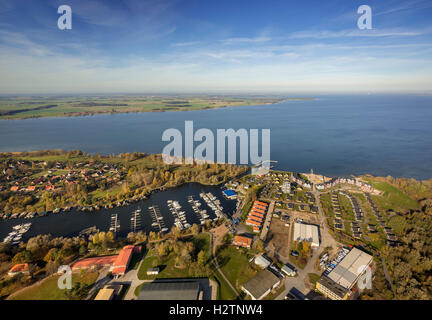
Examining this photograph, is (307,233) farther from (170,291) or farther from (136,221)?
(136,221)

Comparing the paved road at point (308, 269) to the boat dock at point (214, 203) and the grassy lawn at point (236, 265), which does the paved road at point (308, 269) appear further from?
the boat dock at point (214, 203)

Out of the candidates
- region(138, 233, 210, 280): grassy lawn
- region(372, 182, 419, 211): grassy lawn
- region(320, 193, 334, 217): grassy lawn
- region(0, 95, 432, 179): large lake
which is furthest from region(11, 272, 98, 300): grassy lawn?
region(0, 95, 432, 179): large lake

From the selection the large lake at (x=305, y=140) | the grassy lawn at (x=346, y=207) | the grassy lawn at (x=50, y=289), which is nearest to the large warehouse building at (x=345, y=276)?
the grassy lawn at (x=346, y=207)

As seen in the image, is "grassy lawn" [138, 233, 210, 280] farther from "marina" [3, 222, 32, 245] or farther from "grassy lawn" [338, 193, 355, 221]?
"grassy lawn" [338, 193, 355, 221]

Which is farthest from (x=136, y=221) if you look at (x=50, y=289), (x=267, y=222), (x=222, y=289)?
(x=267, y=222)

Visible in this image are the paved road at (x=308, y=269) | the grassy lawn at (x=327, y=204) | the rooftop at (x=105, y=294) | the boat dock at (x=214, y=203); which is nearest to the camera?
the rooftop at (x=105, y=294)

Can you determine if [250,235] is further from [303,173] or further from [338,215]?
[303,173]
